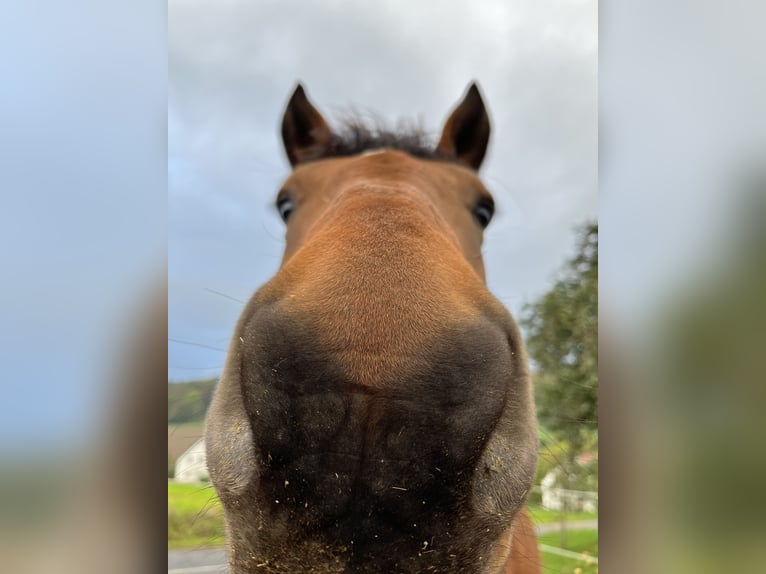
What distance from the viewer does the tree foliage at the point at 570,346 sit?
185cm

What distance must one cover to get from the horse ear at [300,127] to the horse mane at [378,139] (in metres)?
0.11

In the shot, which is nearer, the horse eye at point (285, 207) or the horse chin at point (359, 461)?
the horse chin at point (359, 461)

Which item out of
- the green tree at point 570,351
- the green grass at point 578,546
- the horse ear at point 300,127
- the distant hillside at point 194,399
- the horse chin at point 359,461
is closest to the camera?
the horse chin at point 359,461

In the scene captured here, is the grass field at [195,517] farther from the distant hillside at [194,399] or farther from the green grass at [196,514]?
the distant hillside at [194,399]

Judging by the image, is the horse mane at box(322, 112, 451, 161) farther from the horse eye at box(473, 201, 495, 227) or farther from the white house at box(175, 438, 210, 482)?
the white house at box(175, 438, 210, 482)

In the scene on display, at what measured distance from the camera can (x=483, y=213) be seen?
191cm

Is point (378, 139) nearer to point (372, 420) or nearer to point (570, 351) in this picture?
point (372, 420)

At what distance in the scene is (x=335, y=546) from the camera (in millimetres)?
790

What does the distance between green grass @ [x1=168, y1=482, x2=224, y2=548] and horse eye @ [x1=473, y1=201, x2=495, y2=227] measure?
1.32m

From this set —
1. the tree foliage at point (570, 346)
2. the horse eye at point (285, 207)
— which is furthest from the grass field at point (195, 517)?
the horse eye at point (285, 207)

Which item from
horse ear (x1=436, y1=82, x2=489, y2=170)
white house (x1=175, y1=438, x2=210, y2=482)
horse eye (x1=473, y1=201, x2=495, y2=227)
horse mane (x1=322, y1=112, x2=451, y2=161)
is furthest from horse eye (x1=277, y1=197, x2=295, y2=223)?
white house (x1=175, y1=438, x2=210, y2=482)
